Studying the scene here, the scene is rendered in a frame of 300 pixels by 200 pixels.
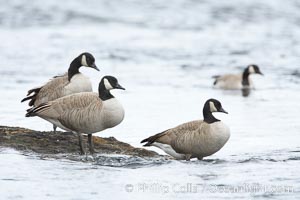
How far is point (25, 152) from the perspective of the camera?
1157 centimetres

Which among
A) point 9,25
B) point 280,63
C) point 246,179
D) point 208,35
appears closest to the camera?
point 246,179

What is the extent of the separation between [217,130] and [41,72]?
42.2 ft

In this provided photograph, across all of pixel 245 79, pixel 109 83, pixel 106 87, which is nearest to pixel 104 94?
pixel 106 87

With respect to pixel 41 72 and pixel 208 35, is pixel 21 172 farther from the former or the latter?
pixel 208 35

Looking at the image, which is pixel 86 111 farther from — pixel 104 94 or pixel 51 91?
pixel 51 91

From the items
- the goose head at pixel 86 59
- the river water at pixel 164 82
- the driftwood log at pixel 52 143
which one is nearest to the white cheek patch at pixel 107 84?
the driftwood log at pixel 52 143

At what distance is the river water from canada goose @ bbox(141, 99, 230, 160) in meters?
0.20

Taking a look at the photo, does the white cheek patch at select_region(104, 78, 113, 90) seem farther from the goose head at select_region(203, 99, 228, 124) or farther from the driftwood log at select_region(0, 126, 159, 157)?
the goose head at select_region(203, 99, 228, 124)

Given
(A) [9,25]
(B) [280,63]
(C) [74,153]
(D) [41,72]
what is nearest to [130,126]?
(C) [74,153]

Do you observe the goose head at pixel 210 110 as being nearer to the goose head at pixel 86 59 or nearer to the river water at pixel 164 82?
the river water at pixel 164 82

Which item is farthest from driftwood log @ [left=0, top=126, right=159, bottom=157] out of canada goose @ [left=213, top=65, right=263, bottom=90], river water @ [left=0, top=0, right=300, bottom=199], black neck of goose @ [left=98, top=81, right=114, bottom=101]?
canada goose @ [left=213, top=65, right=263, bottom=90]

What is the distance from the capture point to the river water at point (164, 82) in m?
10.2

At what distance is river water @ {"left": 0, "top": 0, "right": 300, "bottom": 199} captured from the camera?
1021 cm

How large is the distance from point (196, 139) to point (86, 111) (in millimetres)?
1631
